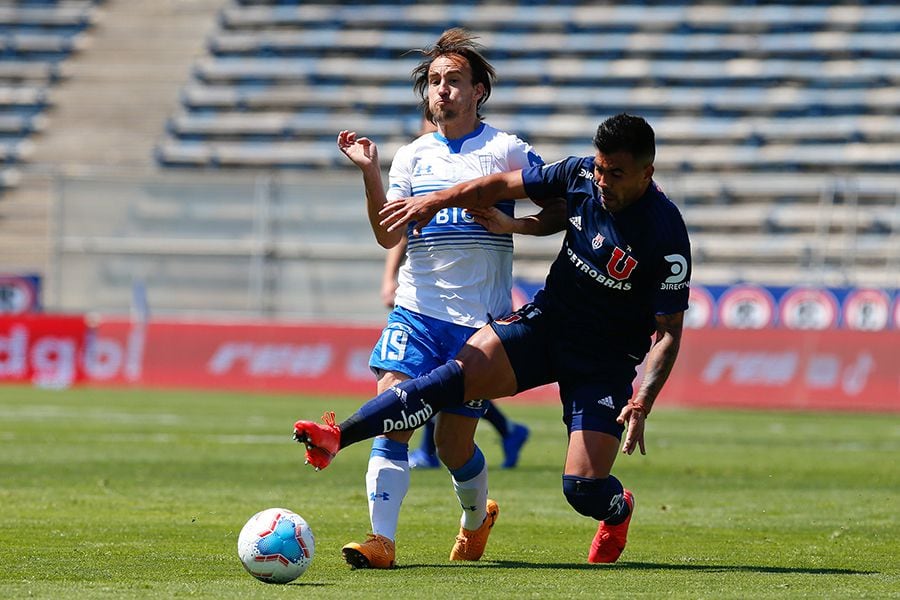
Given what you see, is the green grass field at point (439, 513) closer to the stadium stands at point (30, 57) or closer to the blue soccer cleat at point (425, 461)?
the blue soccer cleat at point (425, 461)

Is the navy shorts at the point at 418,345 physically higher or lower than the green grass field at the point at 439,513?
higher

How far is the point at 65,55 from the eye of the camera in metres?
33.1

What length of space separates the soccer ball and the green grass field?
0.13 meters

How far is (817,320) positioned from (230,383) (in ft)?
26.3

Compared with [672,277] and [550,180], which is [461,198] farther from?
[672,277]

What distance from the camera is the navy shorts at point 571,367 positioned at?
6.77 meters

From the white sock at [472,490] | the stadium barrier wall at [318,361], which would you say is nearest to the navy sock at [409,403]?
the white sock at [472,490]

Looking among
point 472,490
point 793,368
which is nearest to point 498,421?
point 472,490

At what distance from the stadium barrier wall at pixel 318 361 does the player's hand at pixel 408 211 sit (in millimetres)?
12893

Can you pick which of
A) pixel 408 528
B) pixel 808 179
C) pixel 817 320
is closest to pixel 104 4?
pixel 808 179

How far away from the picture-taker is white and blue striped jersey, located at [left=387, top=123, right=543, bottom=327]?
273 inches

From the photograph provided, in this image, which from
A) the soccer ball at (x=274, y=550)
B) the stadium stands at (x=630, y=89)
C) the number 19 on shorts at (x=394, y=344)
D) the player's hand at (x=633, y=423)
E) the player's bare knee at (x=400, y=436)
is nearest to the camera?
the soccer ball at (x=274, y=550)

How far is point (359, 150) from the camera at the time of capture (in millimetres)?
6918

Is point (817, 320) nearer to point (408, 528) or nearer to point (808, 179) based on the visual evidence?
point (808, 179)
